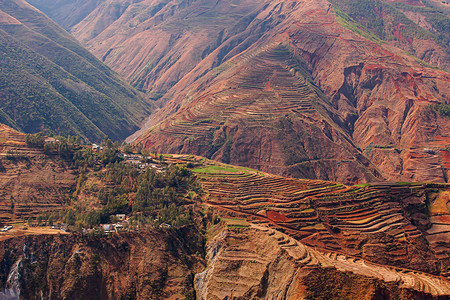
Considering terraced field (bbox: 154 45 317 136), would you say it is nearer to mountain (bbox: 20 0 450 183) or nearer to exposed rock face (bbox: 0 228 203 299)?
mountain (bbox: 20 0 450 183)

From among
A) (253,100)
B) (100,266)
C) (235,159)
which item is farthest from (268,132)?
(100,266)

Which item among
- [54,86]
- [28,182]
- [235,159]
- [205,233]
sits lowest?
[205,233]

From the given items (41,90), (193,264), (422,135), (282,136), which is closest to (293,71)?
(282,136)

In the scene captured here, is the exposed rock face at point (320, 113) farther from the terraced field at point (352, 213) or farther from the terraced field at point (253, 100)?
the terraced field at point (352, 213)

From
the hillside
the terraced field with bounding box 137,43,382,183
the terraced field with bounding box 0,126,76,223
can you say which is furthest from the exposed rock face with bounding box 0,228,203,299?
the terraced field with bounding box 137,43,382,183

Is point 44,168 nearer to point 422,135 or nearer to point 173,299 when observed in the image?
point 173,299

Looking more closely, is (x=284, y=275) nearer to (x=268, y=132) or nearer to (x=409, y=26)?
(x=268, y=132)

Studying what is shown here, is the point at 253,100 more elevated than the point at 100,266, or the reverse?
the point at 253,100

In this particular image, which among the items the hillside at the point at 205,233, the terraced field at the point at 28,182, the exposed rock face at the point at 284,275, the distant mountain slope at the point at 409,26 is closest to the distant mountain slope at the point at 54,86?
the hillside at the point at 205,233
